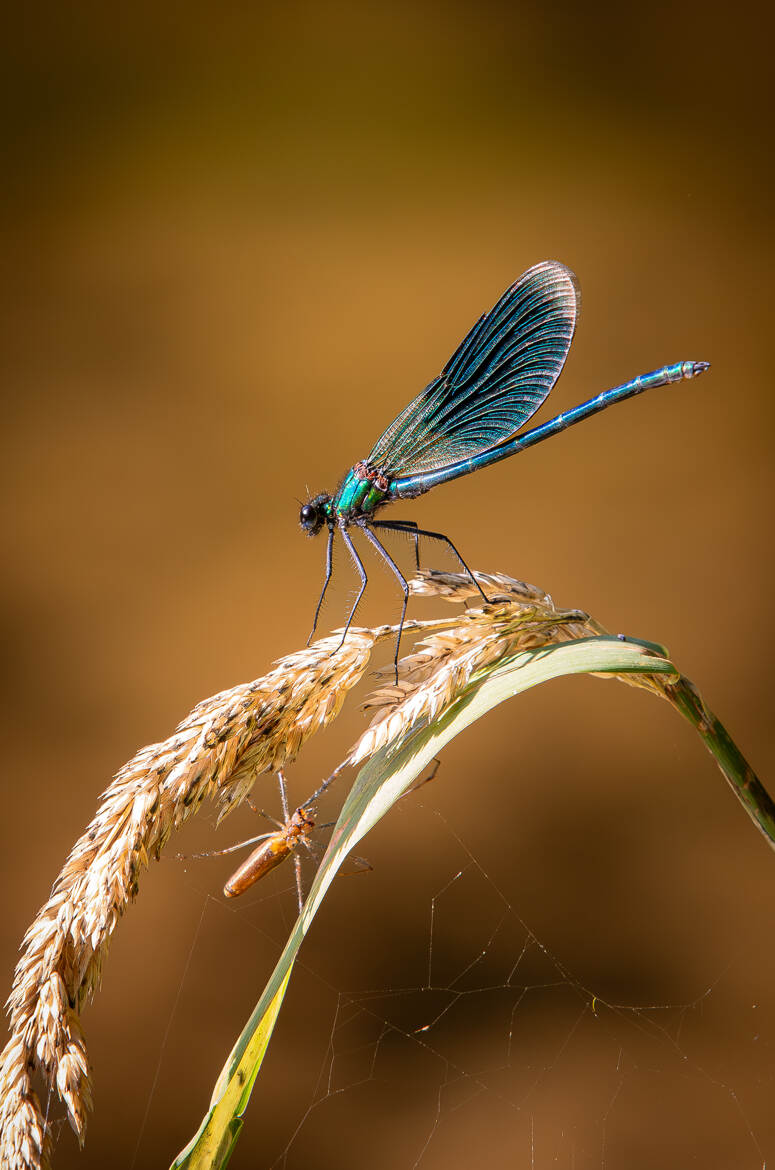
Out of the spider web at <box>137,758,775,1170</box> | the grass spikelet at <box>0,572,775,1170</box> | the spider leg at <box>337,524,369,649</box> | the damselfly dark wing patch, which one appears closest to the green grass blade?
the grass spikelet at <box>0,572,775,1170</box>

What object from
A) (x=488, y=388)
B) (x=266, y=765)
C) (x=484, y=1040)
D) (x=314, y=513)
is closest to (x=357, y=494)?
(x=314, y=513)

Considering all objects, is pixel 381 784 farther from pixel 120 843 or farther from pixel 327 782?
pixel 327 782

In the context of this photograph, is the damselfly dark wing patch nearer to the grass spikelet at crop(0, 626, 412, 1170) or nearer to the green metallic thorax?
Answer: the green metallic thorax

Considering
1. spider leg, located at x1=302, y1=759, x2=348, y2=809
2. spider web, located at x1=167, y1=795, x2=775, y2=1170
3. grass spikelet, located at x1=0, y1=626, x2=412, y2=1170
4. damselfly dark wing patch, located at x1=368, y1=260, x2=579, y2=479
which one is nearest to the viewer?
grass spikelet, located at x1=0, y1=626, x2=412, y2=1170

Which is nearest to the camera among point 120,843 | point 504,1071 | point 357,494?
point 120,843

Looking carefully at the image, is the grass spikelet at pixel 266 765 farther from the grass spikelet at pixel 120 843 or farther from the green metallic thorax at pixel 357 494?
the green metallic thorax at pixel 357 494

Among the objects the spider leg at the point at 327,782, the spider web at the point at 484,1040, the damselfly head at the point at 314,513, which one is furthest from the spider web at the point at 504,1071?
the damselfly head at the point at 314,513

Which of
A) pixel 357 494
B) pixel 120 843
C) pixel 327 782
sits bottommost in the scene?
pixel 327 782
